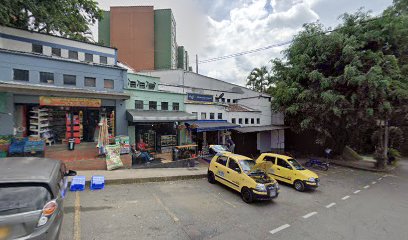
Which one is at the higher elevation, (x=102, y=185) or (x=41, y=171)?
(x=41, y=171)

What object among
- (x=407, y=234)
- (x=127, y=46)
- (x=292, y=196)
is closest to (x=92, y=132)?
(x=292, y=196)

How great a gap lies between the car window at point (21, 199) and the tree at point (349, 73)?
59.1ft

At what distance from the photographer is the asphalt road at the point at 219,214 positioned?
6102 mm

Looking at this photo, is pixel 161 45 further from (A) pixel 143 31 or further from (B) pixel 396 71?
(B) pixel 396 71

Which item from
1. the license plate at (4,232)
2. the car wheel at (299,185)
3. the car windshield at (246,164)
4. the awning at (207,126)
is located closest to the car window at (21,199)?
the license plate at (4,232)

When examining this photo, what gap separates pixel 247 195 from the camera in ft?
28.9

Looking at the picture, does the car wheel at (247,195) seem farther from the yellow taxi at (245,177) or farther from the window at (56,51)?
the window at (56,51)

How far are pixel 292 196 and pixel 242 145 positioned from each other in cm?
1151

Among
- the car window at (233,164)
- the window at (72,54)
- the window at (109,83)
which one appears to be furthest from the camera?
the window at (72,54)

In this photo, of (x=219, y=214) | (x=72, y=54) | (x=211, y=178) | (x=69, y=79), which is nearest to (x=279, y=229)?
(x=219, y=214)

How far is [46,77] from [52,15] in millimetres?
5497

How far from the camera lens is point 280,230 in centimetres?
670

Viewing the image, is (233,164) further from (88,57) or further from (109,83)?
(88,57)

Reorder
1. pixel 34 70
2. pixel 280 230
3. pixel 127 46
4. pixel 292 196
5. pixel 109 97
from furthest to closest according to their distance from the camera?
pixel 127 46 → pixel 109 97 → pixel 34 70 → pixel 292 196 → pixel 280 230
